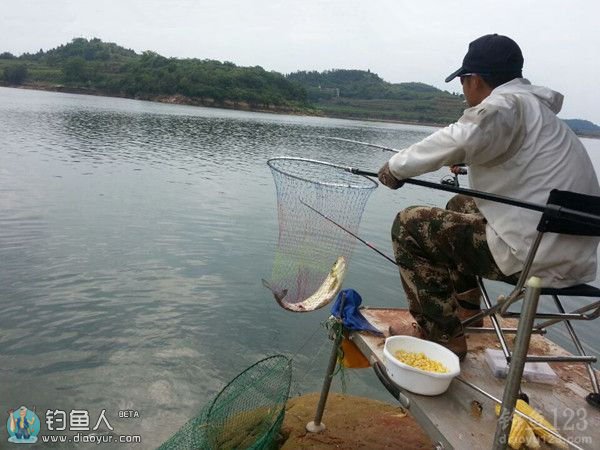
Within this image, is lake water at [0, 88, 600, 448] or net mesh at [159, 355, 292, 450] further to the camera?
lake water at [0, 88, 600, 448]

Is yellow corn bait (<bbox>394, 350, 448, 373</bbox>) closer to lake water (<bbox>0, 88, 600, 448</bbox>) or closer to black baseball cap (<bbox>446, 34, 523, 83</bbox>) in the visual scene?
black baseball cap (<bbox>446, 34, 523, 83</bbox>)

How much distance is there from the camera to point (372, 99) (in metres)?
148

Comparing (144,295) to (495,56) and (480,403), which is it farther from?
(495,56)

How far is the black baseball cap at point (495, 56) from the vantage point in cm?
317

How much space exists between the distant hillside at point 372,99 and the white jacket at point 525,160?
249ft

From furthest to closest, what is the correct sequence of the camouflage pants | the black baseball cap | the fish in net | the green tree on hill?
1. the green tree on hill
2. the fish in net
3. the camouflage pants
4. the black baseball cap

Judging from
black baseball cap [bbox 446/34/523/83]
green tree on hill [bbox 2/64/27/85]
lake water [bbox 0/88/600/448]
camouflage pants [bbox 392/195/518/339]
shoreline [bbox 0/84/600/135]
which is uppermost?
green tree on hill [bbox 2/64/27/85]

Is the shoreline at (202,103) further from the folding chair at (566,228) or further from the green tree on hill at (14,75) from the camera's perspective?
the folding chair at (566,228)

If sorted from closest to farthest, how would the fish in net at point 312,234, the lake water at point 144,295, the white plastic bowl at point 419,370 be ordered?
the white plastic bowl at point 419,370 → the fish in net at point 312,234 → the lake water at point 144,295

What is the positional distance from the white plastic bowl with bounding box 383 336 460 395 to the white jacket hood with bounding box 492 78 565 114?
188 centimetres

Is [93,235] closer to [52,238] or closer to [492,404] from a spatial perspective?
[52,238]

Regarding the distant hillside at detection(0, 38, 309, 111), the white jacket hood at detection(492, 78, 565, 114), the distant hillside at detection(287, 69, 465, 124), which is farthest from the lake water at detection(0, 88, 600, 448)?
the distant hillside at detection(0, 38, 309, 111)

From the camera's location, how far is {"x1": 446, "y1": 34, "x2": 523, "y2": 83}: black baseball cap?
317cm

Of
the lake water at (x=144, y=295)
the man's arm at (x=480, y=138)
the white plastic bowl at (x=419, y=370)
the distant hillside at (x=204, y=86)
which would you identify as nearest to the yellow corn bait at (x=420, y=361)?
the white plastic bowl at (x=419, y=370)
